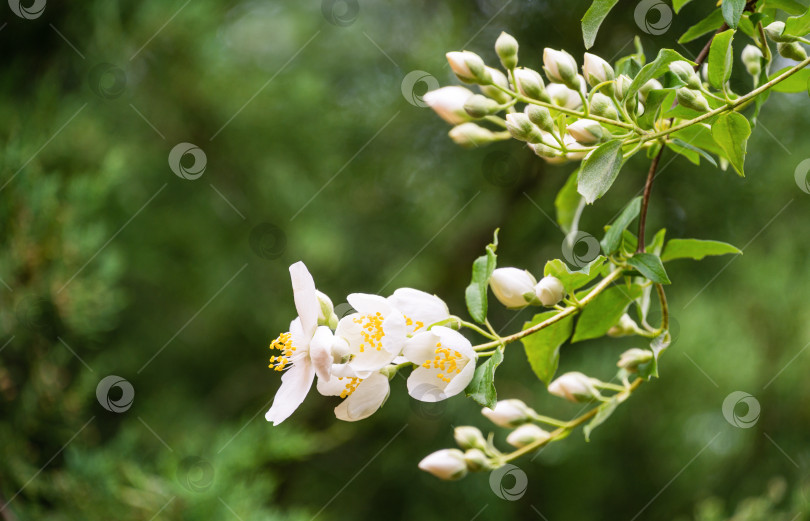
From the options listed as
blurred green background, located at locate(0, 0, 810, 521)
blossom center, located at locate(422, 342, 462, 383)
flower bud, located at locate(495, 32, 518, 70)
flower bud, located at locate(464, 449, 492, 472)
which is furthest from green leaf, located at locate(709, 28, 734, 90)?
blurred green background, located at locate(0, 0, 810, 521)

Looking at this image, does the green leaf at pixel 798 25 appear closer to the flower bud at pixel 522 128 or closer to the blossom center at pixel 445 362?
the flower bud at pixel 522 128

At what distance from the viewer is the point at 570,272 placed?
1.51 feet

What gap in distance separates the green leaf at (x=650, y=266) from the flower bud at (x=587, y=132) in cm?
10

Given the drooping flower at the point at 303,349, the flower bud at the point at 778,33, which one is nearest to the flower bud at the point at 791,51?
the flower bud at the point at 778,33

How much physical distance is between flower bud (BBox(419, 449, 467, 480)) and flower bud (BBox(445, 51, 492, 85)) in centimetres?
29

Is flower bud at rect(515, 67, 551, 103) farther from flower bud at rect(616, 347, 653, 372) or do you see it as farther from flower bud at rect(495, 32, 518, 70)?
flower bud at rect(616, 347, 653, 372)

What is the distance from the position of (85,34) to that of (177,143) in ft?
1.33

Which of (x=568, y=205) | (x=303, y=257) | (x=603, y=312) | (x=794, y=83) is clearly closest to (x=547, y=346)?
(x=603, y=312)

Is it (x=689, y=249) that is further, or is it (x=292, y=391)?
(x=689, y=249)

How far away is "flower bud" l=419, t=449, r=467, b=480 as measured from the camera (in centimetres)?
58

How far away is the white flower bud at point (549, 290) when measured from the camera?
0.45 m

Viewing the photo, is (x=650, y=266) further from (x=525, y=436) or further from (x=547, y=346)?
(x=525, y=436)

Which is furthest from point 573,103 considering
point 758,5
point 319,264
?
point 319,264

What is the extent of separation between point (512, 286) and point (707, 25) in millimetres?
249
